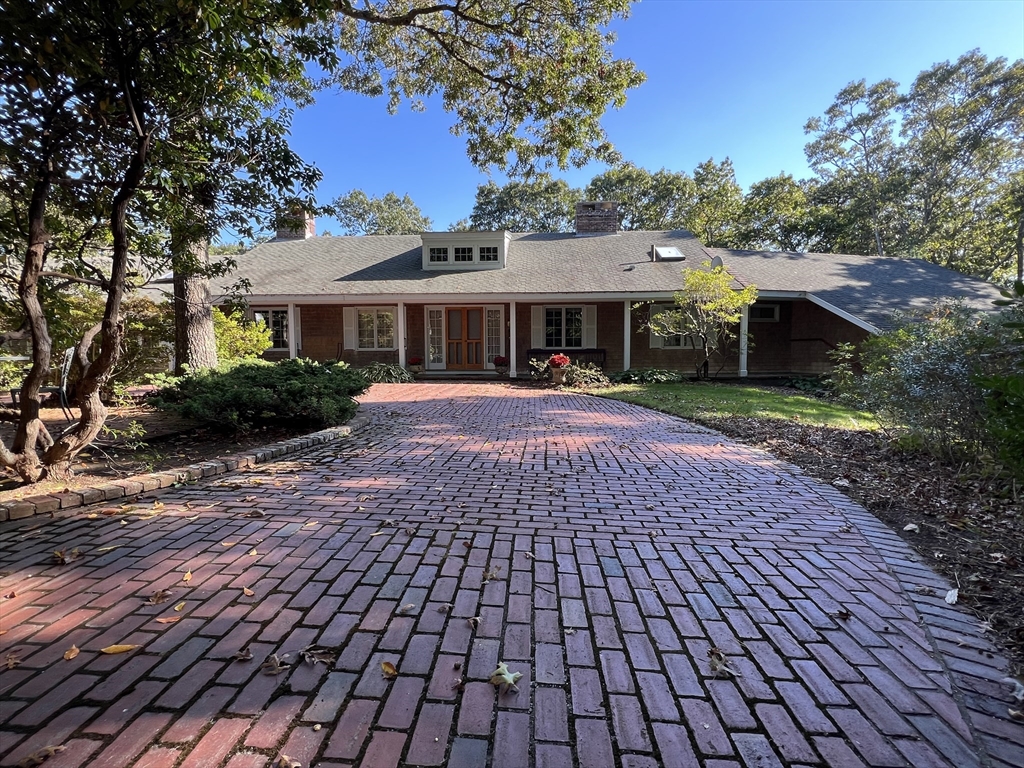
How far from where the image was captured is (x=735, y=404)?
9828mm

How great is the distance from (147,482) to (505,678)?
386 centimetres

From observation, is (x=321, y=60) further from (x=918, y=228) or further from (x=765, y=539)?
(x=918, y=228)

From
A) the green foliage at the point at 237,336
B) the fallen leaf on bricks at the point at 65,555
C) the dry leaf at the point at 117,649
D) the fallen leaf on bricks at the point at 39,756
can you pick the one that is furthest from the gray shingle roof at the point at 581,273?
the fallen leaf on bricks at the point at 39,756

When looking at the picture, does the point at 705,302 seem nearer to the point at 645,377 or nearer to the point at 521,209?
the point at 645,377

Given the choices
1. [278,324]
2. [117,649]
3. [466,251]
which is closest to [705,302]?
Result: [466,251]

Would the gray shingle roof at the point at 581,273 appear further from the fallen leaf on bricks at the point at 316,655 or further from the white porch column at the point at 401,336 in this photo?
the fallen leaf on bricks at the point at 316,655

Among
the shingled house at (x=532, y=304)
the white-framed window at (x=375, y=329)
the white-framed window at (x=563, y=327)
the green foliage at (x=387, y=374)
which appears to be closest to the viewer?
the green foliage at (x=387, y=374)

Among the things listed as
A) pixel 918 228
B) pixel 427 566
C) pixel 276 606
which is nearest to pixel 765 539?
pixel 427 566

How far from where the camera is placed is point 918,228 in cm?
Answer: 2825

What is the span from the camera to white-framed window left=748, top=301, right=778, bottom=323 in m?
16.8

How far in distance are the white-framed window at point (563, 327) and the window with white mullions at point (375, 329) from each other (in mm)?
5443

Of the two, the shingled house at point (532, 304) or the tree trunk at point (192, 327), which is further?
the shingled house at point (532, 304)

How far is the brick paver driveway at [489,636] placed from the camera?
1584mm

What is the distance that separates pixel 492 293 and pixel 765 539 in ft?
40.4
